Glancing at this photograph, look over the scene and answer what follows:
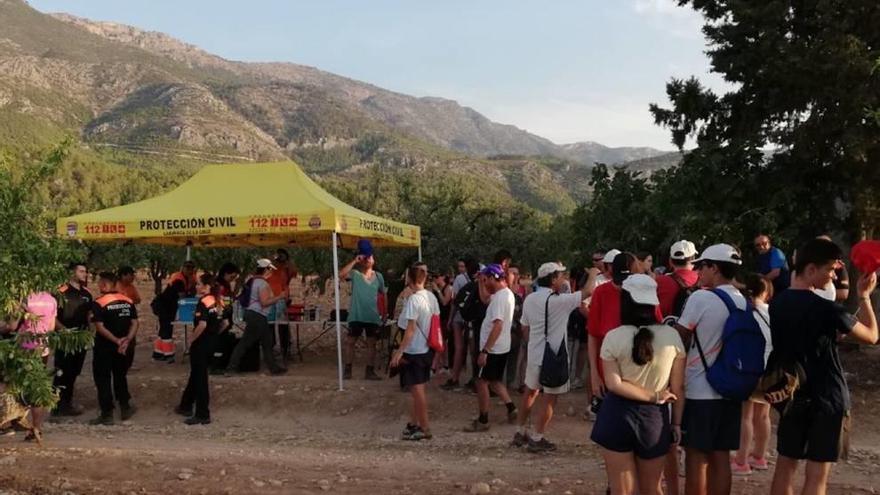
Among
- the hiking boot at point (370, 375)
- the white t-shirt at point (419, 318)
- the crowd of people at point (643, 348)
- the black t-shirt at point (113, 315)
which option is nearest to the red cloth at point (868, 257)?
the crowd of people at point (643, 348)

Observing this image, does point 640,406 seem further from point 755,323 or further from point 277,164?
point 277,164

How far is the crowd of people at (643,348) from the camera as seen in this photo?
405 cm

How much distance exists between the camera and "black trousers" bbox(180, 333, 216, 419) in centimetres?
885

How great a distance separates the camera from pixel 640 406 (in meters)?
4.02

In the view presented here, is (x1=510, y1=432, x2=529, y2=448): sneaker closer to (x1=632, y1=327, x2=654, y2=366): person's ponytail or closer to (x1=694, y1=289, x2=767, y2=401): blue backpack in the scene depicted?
(x1=694, y1=289, x2=767, y2=401): blue backpack

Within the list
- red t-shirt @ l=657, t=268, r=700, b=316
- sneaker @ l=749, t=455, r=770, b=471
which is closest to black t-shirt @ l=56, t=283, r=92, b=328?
red t-shirt @ l=657, t=268, r=700, b=316

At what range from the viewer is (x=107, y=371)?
8.91m

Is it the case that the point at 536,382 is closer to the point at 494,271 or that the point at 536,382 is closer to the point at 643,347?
the point at 494,271

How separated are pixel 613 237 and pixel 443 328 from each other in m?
4.62

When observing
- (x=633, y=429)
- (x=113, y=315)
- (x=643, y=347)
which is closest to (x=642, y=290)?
(x=643, y=347)

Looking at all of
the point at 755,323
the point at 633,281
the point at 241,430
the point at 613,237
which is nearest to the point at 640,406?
the point at 633,281

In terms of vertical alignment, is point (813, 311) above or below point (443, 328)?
above

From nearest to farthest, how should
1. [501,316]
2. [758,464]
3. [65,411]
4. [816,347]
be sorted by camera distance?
[816,347], [758,464], [501,316], [65,411]

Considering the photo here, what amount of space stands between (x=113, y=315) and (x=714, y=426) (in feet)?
22.3
